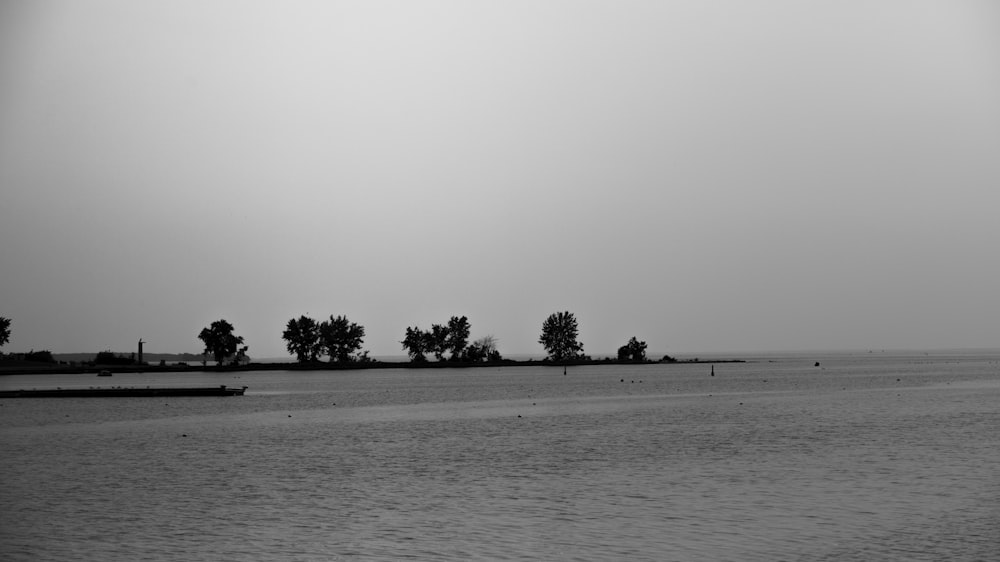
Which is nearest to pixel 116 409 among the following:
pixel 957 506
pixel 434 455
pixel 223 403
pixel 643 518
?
pixel 223 403

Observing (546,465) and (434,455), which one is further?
(434,455)

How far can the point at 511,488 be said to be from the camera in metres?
44.1

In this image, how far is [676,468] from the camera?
50281mm

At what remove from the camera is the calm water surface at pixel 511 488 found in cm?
3111

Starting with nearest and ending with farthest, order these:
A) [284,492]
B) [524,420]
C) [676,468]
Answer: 1. [284,492]
2. [676,468]
3. [524,420]

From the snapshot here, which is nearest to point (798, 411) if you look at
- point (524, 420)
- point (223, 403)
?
point (524, 420)

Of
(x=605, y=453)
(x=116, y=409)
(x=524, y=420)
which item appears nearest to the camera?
(x=605, y=453)

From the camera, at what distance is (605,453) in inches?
2309

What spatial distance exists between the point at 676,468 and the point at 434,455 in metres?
16.5

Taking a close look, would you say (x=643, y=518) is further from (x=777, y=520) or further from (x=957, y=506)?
(x=957, y=506)

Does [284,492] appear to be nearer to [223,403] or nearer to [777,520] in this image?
[777,520]

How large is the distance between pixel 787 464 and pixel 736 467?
10.3ft

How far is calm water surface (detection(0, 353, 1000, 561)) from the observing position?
3111cm

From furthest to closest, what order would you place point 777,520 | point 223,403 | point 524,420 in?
1. point 223,403
2. point 524,420
3. point 777,520
